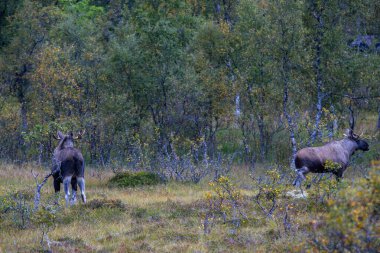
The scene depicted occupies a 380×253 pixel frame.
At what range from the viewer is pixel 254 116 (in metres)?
30.1

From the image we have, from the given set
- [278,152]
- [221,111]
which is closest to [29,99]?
[221,111]

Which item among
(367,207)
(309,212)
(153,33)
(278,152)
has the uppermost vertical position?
(153,33)

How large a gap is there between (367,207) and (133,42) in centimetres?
2366

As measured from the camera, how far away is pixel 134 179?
70.0ft

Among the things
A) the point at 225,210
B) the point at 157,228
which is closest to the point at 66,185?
the point at 157,228

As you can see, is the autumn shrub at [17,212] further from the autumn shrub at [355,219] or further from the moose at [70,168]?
the autumn shrub at [355,219]

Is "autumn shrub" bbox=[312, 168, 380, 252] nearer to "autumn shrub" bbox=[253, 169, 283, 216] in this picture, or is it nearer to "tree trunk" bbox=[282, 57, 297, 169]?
Answer: "autumn shrub" bbox=[253, 169, 283, 216]

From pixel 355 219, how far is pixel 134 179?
46.3ft

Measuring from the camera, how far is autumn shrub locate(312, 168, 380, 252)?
7.86 meters

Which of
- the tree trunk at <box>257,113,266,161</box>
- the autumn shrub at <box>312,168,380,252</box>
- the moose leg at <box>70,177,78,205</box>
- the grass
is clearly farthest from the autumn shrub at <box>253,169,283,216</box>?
the tree trunk at <box>257,113,266,161</box>

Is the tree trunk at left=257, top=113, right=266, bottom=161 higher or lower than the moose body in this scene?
lower

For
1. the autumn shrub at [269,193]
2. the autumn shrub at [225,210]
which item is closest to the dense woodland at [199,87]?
the autumn shrub at [269,193]

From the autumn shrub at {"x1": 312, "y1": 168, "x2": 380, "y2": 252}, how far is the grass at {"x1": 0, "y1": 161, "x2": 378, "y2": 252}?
68cm

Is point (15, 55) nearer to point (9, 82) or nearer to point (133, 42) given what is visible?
point (9, 82)
